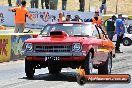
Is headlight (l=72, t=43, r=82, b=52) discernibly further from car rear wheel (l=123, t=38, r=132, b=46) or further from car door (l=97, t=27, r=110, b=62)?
car rear wheel (l=123, t=38, r=132, b=46)

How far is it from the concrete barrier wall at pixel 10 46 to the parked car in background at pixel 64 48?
225 inches

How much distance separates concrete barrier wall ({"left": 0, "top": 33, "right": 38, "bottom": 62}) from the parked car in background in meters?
5.71

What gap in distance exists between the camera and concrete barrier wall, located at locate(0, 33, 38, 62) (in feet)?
56.0

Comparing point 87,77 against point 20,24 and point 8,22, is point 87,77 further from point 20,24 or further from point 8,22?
point 8,22

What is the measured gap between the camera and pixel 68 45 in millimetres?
10336

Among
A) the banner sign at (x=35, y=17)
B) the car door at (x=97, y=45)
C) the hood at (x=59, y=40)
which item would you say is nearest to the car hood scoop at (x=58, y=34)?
the hood at (x=59, y=40)

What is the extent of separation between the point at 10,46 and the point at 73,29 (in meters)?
6.70

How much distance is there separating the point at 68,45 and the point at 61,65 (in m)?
0.51

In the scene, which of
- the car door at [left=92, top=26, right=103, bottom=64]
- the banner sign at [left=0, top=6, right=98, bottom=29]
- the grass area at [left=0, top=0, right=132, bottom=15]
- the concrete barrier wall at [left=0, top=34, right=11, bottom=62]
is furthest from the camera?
the grass area at [left=0, top=0, right=132, bottom=15]

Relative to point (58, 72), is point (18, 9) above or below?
above

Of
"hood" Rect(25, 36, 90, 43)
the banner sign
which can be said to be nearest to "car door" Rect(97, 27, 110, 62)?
"hood" Rect(25, 36, 90, 43)

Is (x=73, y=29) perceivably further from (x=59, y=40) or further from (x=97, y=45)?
(x=59, y=40)

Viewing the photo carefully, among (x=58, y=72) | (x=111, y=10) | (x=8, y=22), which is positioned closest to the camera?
(x=58, y=72)

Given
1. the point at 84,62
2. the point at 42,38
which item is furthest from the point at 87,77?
the point at 42,38
